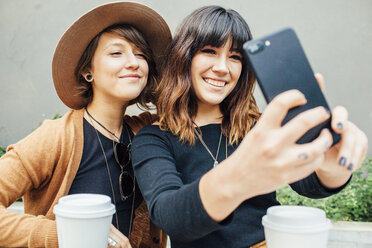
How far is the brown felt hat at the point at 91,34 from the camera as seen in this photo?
1535 mm

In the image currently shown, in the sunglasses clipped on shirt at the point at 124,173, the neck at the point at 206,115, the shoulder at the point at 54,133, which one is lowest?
the sunglasses clipped on shirt at the point at 124,173

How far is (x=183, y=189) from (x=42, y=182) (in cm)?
81

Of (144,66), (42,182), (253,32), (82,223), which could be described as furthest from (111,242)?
(253,32)

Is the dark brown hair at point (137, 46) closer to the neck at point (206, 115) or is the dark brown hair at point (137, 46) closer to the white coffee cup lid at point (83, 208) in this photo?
the neck at point (206, 115)

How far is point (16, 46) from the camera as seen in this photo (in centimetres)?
454

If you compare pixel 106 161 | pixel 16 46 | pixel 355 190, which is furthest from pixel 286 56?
pixel 16 46

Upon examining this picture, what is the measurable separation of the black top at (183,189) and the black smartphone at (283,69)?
0.29 m

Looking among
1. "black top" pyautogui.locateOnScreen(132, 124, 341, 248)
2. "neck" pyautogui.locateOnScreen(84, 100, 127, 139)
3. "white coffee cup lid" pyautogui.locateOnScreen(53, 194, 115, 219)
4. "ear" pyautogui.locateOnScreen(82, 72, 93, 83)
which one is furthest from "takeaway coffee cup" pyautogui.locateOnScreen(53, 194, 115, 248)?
"ear" pyautogui.locateOnScreen(82, 72, 93, 83)

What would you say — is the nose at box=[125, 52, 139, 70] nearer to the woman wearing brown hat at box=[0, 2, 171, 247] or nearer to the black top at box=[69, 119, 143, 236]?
the woman wearing brown hat at box=[0, 2, 171, 247]

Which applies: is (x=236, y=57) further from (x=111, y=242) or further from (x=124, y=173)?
(x=111, y=242)

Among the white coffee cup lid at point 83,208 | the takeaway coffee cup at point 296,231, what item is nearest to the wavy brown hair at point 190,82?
the white coffee cup lid at point 83,208

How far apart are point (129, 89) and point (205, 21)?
41 cm

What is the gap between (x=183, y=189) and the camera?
890 millimetres

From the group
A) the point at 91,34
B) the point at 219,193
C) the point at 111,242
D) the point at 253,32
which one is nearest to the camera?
the point at 219,193
